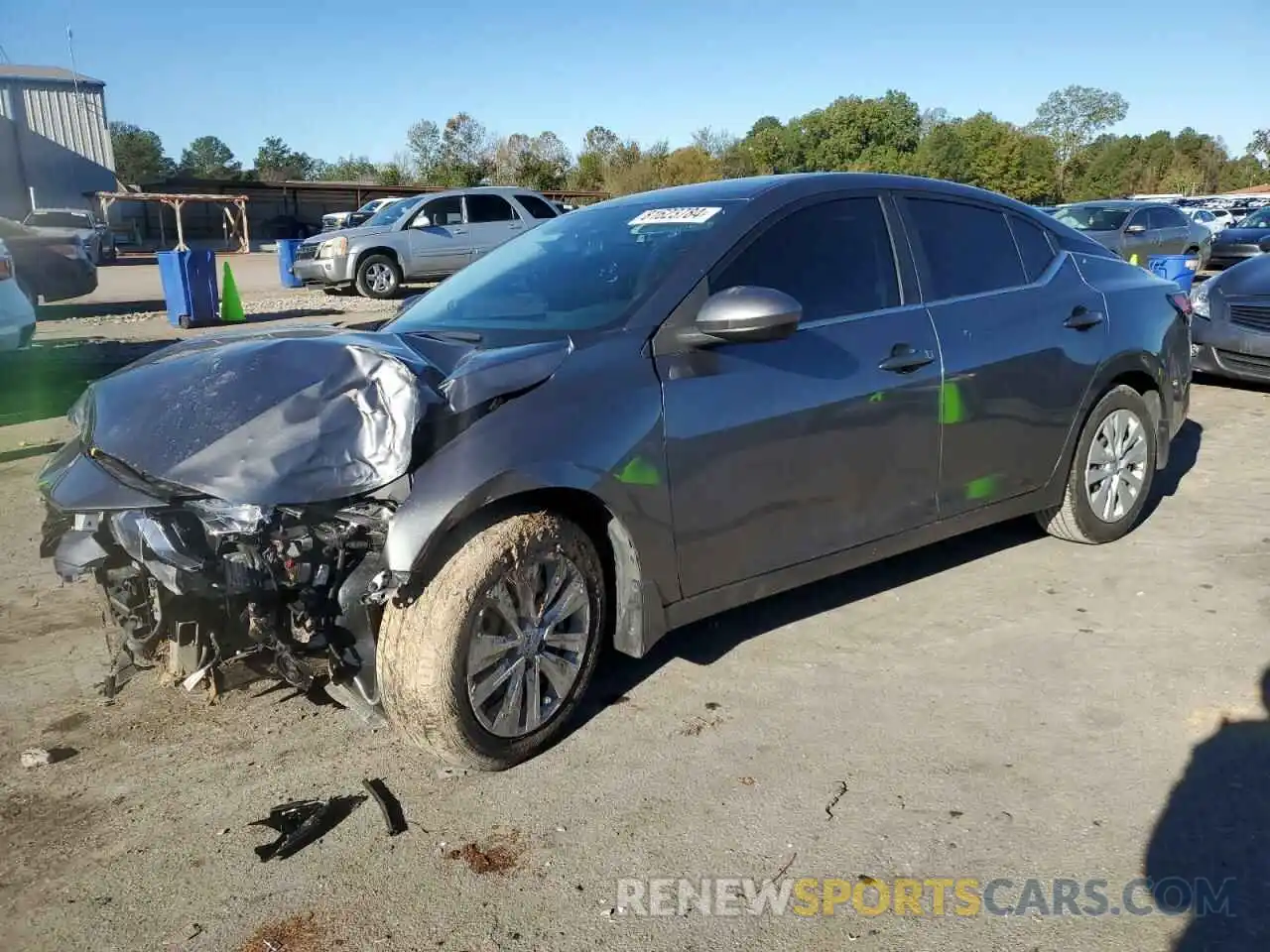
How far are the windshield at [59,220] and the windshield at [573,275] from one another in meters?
20.7

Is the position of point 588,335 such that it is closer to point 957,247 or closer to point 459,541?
point 459,541

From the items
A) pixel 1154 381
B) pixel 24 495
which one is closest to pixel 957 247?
pixel 1154 381

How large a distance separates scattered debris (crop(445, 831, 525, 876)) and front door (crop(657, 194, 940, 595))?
1015 mm

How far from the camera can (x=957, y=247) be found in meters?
4.30

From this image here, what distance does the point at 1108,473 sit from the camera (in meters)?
4.96

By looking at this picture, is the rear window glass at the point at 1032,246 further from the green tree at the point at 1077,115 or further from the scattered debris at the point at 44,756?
the green tree at the point at 1077,115

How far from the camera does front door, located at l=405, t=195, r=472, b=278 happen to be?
1772 cm

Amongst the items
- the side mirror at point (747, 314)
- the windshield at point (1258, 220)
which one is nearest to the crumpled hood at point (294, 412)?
the side mirror at point (747, 314)

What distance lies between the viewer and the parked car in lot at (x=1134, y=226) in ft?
56.6

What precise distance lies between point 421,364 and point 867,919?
193cm

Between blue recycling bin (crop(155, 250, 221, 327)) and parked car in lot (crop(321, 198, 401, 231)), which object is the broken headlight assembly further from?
parked car in lot (crop(321, 198, 401, 231))

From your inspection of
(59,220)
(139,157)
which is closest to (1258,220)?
(59,220)

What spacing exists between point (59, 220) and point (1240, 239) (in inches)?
1044

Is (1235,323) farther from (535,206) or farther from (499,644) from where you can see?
(535,206)
